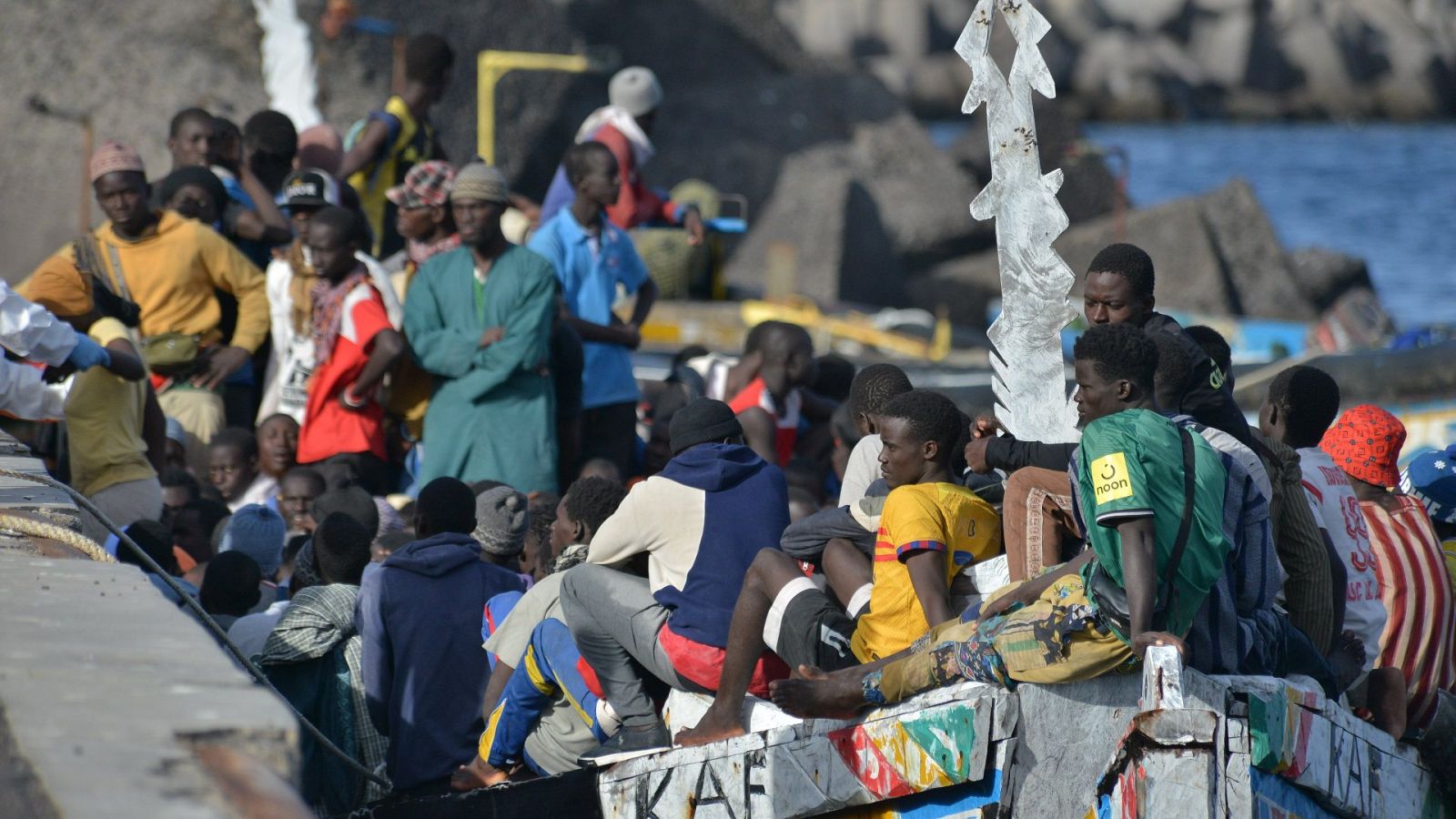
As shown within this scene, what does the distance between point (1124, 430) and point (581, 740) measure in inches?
86.4

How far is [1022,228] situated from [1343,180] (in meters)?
54.0

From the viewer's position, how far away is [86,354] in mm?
7117

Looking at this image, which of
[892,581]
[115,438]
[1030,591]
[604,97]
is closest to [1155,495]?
[1030,591]

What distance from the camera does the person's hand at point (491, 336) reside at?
27.8ft

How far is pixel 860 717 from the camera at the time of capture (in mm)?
5465

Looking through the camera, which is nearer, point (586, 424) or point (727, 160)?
point (586, 424)

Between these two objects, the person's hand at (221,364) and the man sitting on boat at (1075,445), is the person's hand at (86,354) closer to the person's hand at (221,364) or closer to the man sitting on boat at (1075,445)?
the person's hand at (221,364)

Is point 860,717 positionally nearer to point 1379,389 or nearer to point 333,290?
point 333,290

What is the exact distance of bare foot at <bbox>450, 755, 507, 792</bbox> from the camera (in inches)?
250

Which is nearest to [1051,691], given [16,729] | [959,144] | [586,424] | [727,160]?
[16,729]

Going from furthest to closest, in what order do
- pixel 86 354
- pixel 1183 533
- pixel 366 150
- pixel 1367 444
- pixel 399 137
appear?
1. pixel 399 137
2. pixel 366 150
3. pixel 86 354
4. pixel 1367 444
5. pixel 1183 533

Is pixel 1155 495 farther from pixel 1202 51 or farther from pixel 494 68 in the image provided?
pixel 1202 51

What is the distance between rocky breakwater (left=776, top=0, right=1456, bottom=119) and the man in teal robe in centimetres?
4964

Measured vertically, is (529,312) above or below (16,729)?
above
